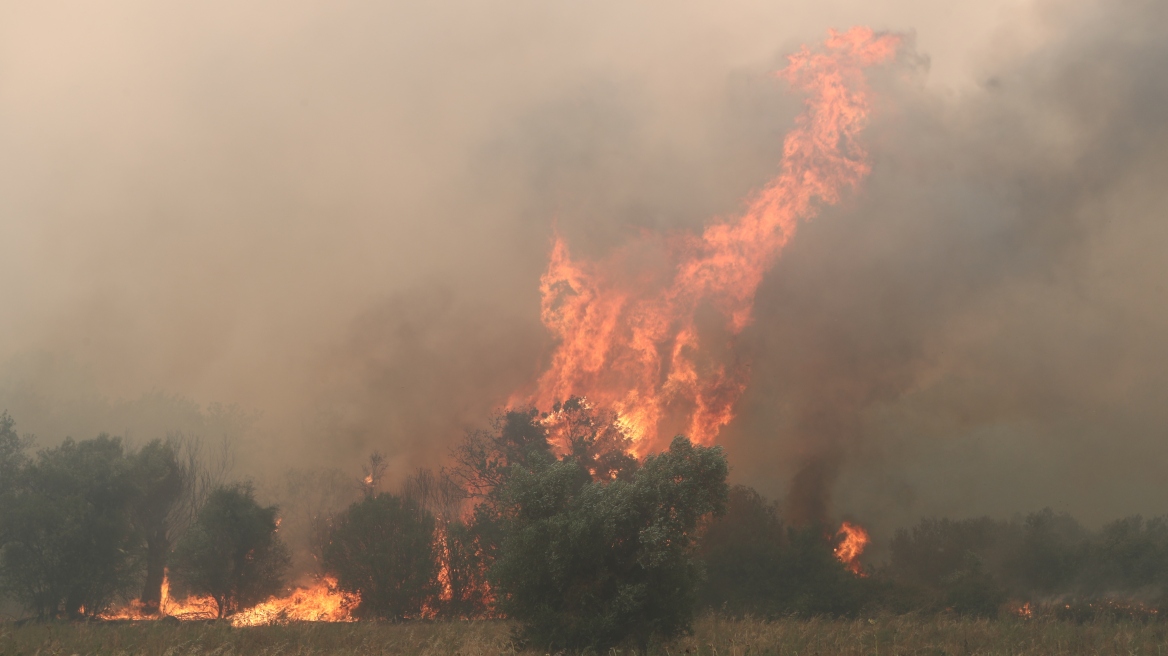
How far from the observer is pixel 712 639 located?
33.9 metres

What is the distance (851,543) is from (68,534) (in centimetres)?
6553

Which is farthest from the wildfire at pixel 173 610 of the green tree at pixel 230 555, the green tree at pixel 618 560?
the green tree at pixel 618 560

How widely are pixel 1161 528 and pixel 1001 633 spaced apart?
3510 centimetres

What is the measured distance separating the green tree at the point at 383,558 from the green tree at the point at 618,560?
113 ft

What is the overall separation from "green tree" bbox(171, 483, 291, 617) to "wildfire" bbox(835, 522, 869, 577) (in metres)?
49.5

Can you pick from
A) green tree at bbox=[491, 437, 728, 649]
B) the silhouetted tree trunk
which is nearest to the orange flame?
the silhouetted tree trunk

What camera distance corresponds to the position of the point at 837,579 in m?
53.3

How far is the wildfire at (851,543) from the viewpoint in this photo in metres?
66.2

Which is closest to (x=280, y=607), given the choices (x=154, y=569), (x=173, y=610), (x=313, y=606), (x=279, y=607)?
(x=279, y=607)

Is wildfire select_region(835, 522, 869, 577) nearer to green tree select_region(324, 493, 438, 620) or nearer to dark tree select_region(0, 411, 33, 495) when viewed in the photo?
green tree select_region(324, 493, 438, 620)

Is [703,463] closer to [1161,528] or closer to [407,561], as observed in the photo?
[407,561]

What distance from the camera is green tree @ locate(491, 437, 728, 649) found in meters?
27.7

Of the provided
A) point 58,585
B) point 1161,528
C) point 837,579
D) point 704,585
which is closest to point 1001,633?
point 837,579

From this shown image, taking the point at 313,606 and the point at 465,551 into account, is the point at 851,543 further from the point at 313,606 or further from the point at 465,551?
the point at 313,606
